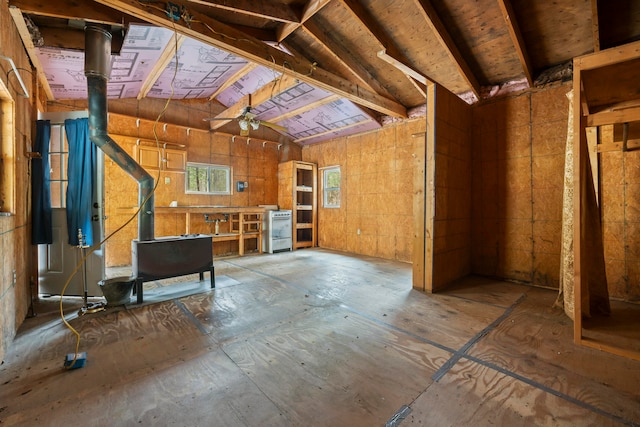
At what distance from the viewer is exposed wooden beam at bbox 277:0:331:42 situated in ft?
10.2

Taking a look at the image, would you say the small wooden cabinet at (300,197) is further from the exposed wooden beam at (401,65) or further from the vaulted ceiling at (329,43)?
the exposed wooden beam at (401,65)

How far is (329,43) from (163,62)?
2.48 meters

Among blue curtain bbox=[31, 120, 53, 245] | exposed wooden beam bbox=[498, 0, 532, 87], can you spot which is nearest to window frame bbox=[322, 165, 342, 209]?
exposed wooden beam bbox=[498, 0, 532, 87]

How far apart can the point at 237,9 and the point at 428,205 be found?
324 centimetres

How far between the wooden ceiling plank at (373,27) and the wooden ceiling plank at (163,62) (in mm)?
2090

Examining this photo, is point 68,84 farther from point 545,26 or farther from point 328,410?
point 545,26

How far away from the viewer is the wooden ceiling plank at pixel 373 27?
326cm

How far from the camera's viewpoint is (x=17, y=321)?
8.39 feet

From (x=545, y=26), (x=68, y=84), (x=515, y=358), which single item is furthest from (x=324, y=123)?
(x=515, y=358)

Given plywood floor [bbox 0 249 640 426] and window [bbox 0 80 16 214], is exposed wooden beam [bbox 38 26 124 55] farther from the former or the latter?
plywood floor [bbox 0 249 640 426]

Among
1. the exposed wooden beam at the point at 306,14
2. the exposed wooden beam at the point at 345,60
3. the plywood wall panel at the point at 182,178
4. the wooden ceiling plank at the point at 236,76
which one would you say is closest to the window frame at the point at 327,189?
the plywood wall panel at the point at 182,178

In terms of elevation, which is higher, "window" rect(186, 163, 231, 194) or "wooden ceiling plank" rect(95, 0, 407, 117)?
"wooden ceiling plank" rect(95, 0, 407, 117)

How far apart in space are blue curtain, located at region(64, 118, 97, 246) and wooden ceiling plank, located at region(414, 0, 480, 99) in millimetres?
A: 4232

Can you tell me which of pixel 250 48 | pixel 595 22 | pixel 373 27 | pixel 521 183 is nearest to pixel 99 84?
pixel 250 48
